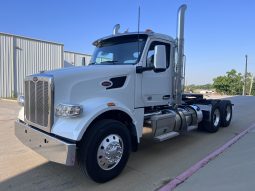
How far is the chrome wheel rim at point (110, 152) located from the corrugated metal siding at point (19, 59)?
18.2 metres

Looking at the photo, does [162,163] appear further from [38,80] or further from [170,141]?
[38,80]

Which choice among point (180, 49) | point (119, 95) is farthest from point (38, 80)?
point (180, 49)

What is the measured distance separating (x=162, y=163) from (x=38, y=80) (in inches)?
111

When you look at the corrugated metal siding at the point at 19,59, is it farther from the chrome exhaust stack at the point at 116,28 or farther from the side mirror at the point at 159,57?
the side mirror at the point at 159,57

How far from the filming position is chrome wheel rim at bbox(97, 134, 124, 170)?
4027mm

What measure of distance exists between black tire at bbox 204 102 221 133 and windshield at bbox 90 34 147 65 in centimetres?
374

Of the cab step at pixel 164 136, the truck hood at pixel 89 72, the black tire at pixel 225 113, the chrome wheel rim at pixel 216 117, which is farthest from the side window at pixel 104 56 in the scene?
the black tire at pixel 225 113

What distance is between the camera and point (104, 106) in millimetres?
4102

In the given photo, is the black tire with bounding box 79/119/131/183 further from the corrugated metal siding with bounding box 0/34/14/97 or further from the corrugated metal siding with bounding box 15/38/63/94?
the corrugated metal siding with bounding box 0/34/14/97

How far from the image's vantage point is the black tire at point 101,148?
12.6 feet

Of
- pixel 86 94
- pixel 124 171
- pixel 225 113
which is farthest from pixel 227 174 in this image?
pixel 225 113

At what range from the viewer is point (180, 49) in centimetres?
634

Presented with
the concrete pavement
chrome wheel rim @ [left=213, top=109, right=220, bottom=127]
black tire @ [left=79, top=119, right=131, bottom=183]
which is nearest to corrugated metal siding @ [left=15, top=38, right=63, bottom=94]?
chrome wheel rim @ [left=213, top=109, right=220, bottom=127]

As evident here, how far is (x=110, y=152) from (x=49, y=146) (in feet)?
3.19
